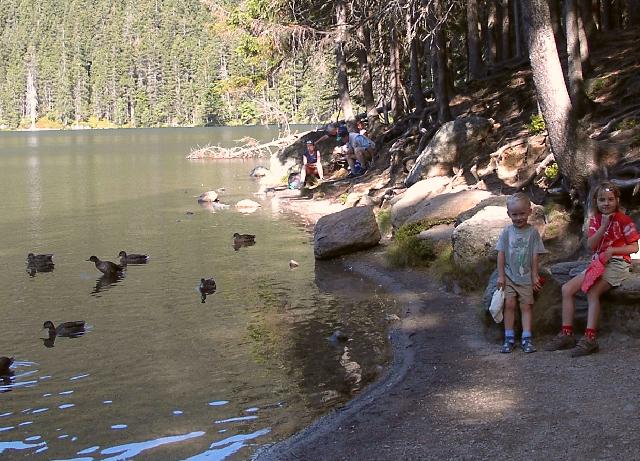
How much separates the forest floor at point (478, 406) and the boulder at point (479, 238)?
44.4 inches

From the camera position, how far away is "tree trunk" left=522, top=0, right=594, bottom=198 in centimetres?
1073

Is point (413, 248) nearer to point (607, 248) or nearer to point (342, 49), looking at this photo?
point (607, 248)

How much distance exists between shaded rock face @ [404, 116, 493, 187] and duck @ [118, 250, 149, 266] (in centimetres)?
658

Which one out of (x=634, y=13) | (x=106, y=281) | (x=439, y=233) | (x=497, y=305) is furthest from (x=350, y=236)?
(x=634, y=13)

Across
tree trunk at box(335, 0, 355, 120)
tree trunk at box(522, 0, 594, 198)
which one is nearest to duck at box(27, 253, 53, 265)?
tree trunk at box(522, 0, 594, 198)

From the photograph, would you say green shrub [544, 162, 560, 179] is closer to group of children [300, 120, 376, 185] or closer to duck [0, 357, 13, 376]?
duck [0, 357, 13, 376]

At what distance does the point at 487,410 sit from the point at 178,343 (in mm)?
4734

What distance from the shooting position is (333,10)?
2575cm

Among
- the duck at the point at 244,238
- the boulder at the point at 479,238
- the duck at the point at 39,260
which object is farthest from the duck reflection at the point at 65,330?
the duck at the point at 244,238

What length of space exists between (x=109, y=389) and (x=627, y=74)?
12.9 meters

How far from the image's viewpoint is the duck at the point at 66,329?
415 inches

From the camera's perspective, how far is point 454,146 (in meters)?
18.2

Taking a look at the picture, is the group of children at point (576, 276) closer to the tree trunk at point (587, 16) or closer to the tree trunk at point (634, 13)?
the tree trunk at point (587, 16)

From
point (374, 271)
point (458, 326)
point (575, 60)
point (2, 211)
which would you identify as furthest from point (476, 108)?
point (2, 211)
